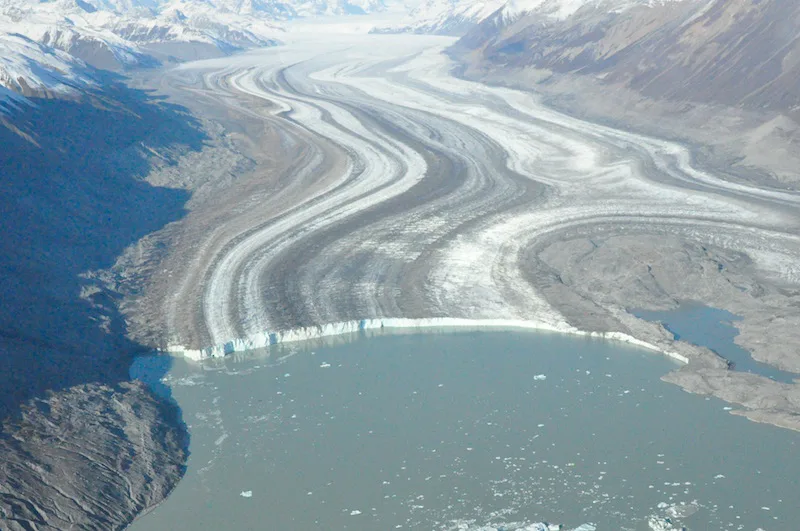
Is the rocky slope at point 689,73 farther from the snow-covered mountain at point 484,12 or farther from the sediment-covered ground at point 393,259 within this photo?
the sediment-covered ground at point 393,259

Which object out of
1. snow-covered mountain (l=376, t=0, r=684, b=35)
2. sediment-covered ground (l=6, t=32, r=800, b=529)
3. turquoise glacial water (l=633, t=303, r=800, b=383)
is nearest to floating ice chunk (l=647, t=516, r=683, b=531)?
sediment-covered ground (l=6, t=32, r=800, b=529)

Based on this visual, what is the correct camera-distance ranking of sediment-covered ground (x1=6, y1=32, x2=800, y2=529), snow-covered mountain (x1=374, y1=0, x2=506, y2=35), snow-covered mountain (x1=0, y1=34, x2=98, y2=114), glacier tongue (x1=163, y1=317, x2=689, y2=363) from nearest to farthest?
sediment-covered ground (x1=6, y1=32, x2=800, y2=529) → glacier tongue (x1=163, y1=317, x2=689, y2=363) → snow-covered mountain (x1=0, y1=34, x2=98, y2=114) → snow-covered mountain (x1=374, y1=0, x2=506, y2=35)

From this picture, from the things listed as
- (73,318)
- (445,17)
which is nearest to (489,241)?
(73,318)

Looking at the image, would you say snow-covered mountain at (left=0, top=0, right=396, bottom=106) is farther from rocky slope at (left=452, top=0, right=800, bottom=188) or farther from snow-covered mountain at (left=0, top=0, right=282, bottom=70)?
rocky slope at (left=452, top=0, right=800, bottom=188)

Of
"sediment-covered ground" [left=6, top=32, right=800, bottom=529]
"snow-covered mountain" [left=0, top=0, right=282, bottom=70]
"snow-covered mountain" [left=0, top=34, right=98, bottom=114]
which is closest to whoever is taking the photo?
"sediment-covered ground" [left=6, top=32, right=800, bottom=529]

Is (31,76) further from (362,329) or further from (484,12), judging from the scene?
(484,12)

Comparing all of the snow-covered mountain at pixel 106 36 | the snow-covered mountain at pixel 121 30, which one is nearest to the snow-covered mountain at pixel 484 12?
the snow-covered mountain at pixel 106 36
